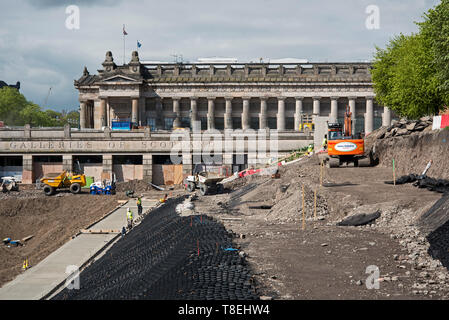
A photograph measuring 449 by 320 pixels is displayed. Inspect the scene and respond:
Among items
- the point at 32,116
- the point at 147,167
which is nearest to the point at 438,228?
the point at 147,167

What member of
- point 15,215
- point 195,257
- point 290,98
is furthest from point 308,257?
point 290,98

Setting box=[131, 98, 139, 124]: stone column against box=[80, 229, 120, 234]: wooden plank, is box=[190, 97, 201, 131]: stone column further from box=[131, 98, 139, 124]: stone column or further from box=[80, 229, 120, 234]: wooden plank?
box=[80, 229, 120, 234]: wooden plank

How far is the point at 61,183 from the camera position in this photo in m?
49.2

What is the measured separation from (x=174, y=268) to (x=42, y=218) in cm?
3111

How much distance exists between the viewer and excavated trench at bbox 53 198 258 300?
1334 centimetres

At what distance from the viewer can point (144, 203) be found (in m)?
45.3

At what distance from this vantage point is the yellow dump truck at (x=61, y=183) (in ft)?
160

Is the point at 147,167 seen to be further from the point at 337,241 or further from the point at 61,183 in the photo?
the point at 337,241

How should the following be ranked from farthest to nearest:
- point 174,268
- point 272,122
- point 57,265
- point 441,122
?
point 272,122 < point 441,122 < point 57,265 < point 174,268

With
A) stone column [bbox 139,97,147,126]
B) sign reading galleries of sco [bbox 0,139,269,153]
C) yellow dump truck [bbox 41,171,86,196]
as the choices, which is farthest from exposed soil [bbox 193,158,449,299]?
stone column [bbox 139,97,147,126]

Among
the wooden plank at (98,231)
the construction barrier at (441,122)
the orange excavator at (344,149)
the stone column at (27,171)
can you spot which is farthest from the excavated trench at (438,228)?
the stone column at (27,171)

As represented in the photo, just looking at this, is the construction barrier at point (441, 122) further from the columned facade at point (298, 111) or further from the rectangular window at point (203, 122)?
the rectangular window at point (203, 122)

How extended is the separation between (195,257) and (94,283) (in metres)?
5.33

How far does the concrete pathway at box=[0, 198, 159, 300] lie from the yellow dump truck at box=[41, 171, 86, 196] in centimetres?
1439
